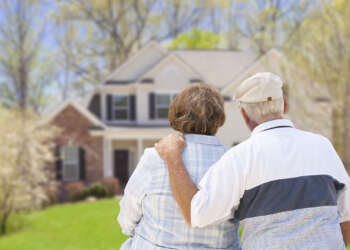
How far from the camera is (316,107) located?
11.0 meters

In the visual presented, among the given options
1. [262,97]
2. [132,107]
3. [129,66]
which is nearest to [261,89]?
[262,97]

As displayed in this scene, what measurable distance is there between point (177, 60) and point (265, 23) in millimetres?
10483

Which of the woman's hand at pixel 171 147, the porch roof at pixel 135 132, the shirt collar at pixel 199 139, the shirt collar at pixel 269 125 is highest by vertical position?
the shirt collar at pixel 269 125

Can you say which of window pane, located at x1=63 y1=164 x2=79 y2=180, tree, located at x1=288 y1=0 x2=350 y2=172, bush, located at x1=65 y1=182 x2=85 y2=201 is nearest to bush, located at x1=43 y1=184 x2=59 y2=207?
bush, located at x1=65 y1=182 x2=85 y2=201

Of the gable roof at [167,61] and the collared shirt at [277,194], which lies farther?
the gable roof at [167,61]

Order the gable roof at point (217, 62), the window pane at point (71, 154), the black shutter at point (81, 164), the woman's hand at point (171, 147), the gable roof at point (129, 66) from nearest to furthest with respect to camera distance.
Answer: the woman's hand at point (171, 147) < the black shutter at point (81, 164) < the window pane at point (71, 154) < the gable roof at point (129, 66) < the gable roof at point (217, 62)

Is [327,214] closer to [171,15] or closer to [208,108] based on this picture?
[208,108]

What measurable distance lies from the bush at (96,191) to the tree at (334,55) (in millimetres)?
9527

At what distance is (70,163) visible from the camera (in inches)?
750

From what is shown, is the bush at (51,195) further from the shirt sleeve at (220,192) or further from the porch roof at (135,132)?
the shirt sleeve at (220,192)

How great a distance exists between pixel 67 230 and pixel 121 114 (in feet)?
34.0

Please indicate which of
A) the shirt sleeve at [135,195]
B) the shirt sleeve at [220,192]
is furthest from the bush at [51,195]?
the shirt sleeve at [220,192]

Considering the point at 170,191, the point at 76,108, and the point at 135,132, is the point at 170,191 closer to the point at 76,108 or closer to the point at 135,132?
the point at 76,108

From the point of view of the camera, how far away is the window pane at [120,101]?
2086cm
